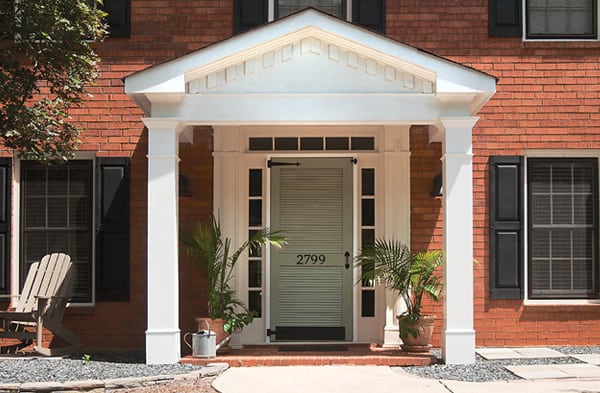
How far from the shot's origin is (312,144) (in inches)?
428

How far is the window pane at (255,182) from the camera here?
10875 millimetres

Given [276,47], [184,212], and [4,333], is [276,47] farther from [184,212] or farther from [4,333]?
[4,333]

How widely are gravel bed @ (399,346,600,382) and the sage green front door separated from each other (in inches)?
63.8

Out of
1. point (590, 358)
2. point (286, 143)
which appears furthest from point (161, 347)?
point (590, 358)

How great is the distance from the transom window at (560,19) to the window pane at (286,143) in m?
3.34

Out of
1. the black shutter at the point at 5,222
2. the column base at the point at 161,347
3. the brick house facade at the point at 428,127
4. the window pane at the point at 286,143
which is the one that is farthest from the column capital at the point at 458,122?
the black shutter at the point at 5,222

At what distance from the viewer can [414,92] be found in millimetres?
9203

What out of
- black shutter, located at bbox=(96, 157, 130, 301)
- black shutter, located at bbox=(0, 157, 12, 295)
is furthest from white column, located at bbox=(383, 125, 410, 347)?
black shutter, located at bbox=(0, 157, 12, 295)

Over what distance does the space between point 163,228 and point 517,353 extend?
4.44 metres

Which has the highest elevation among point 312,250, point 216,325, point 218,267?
point 312,250

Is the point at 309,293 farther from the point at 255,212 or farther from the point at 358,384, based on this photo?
the point at 358,384

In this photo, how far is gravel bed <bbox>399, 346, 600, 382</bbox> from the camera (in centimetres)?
835

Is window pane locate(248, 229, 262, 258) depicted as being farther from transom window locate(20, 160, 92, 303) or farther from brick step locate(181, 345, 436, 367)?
transom window locate(20, 160, 92, 303)

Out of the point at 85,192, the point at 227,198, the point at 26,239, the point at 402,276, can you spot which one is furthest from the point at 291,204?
the point at 26,239
